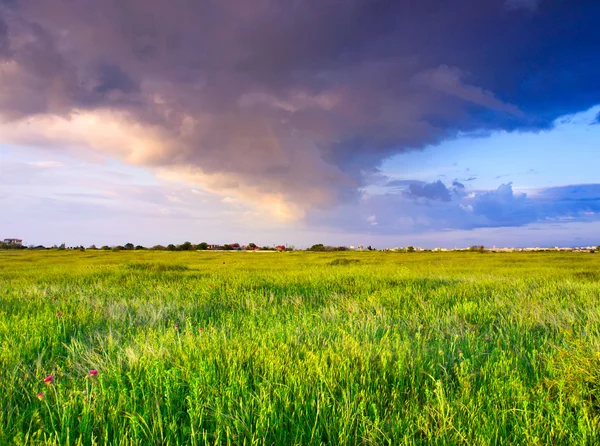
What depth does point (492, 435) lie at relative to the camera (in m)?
2.28

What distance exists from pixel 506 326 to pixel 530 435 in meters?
3.33

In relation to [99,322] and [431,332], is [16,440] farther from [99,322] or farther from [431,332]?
[431,332]

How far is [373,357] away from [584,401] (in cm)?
161

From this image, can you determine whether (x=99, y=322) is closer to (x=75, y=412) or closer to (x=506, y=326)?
(x=75, y=412)

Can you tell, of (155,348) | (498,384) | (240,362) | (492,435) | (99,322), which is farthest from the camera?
(99,322)

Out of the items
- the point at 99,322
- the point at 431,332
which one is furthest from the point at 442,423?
the point at 99,322

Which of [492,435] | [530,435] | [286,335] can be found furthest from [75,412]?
[530,435]

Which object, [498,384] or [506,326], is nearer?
[498,384]

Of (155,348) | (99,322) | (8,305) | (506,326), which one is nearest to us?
(155,348)

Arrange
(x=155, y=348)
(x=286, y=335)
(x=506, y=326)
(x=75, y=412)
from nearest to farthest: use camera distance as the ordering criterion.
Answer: (x=75, y=412), (x=155, y=348), (x=286, y=335), (x=506, y=326)

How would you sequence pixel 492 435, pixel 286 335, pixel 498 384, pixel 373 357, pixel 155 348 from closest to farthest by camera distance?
pixel 492 435
pixel 498 384
pixel 373 357
pixel 155 348
pixel 286 335

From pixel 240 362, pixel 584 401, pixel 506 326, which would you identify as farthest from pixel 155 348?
pixel 506 326

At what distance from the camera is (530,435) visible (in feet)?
7.70

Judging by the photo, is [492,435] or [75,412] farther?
[75,412]
